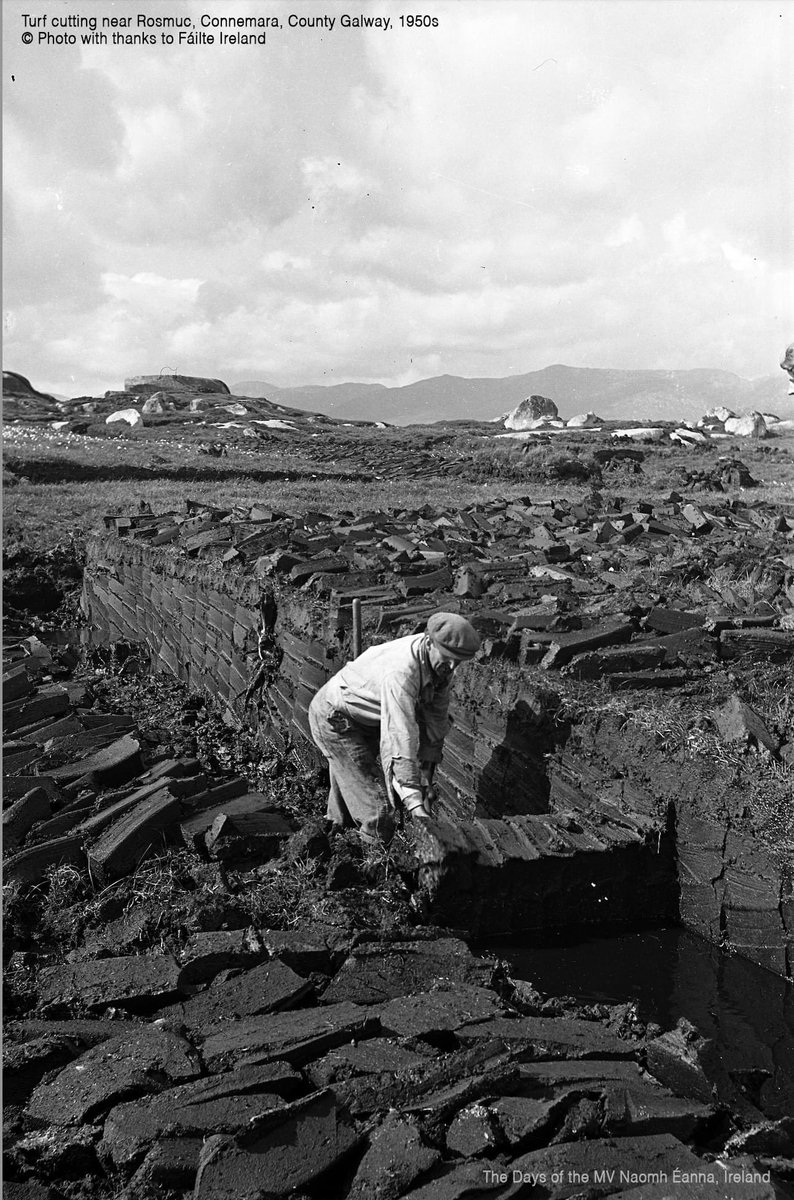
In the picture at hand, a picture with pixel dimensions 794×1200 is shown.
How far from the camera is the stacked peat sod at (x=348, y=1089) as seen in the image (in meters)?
2.34

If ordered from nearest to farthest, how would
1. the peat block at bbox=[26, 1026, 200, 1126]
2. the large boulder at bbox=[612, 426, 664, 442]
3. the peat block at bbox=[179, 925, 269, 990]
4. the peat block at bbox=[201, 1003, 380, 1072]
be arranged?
the peat block at bbox=[26, 1026, 200, 1126] → the peat block at bbox=[201, 1003, 380, 1072] → the peat block at bbox=[179, 925, 269, 990] → the large boulder at bbox=[612, 426, 664, 442]

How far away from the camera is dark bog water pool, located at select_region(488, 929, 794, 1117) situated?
4.11 m

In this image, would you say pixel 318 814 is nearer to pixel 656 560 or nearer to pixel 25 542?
pixel 656 560

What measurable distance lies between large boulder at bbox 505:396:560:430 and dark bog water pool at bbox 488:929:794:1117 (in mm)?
47913

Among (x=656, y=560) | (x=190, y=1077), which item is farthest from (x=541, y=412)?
(x=190, y=1077)

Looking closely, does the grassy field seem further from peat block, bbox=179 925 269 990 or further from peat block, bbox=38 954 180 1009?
peat block, bbox=179 925 269 990

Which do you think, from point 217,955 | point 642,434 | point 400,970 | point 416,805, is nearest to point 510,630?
point 416,805

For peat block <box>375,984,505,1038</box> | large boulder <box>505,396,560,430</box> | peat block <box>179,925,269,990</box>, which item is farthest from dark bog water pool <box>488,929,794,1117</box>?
large boulder <box>505,396,560,430</box>

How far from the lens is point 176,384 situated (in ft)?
223

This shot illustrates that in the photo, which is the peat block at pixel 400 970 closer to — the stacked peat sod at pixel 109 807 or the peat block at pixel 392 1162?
the peat block at pixel 392 1162

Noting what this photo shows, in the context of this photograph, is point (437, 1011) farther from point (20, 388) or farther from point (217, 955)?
point (20, 388)

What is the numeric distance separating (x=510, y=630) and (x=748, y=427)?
143ft

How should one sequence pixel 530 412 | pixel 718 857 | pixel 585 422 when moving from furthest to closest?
1. pixel 530 412
2. pixel 585 422
3. pixel 718 857

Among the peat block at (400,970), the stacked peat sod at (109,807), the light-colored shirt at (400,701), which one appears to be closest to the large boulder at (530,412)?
the stacked peat sod at (109,807)
